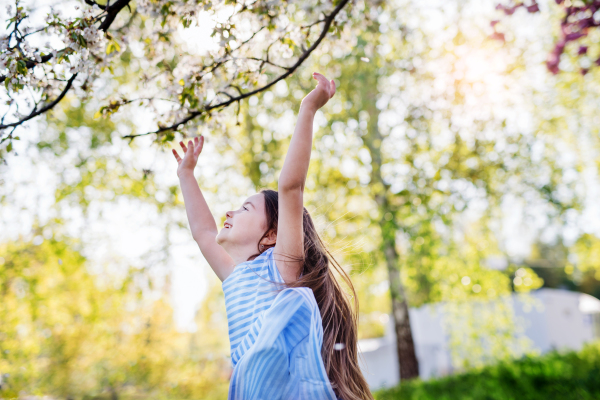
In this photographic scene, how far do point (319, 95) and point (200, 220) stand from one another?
892 millimetres

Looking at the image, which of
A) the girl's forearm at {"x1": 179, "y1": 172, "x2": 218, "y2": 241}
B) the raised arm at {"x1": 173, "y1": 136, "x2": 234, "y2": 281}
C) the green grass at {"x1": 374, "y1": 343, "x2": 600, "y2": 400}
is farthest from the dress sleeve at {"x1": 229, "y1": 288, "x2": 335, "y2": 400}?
the green grass at {"x1": 374, "y1": 343, "x2": 600, "y2": 400}

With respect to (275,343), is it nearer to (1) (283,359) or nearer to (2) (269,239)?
(1) (283,359)

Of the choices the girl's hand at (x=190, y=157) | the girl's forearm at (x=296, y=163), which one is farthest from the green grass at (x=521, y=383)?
the girl's forearm at (x=296, y=163)

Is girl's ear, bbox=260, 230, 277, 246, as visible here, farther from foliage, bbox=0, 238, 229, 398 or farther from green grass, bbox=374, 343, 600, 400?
foliage, bbox=0, 238, 229, 398

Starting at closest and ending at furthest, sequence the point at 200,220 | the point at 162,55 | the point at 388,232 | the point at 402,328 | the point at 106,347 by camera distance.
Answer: the point at 200,220, the point at 162,55, the point at 388,232, the point at 402,328, the point at 106,347

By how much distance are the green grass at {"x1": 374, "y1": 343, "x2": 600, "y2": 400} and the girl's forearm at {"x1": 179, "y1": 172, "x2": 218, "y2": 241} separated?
4.51m

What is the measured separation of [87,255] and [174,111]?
6462mm

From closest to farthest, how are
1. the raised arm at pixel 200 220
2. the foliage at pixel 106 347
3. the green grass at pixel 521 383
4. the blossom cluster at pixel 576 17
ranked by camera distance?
the raised arm at pixel 200 220
the blossom cluster at pixel 576 17
the green grass at pixel 521 383
the foliage at pixel 106 347

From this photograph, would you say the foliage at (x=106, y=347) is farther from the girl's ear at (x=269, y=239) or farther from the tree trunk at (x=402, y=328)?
the girl's ear at (x=269, y=239)

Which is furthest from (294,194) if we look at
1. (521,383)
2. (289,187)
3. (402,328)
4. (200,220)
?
(402,328)

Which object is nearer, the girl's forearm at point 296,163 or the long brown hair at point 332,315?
the girl's forearm at point 296,163

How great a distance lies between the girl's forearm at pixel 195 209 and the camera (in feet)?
6.79

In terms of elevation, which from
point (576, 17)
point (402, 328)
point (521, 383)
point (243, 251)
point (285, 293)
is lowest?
point (521, 383)

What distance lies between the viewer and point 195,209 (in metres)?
2.09
